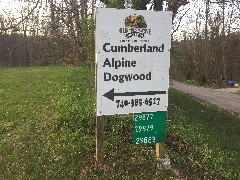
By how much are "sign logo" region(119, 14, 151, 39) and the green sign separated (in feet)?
3.84

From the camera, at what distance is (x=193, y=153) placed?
5926 millimetres

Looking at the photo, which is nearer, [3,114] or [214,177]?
[214,177]

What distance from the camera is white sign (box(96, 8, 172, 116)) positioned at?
477cm

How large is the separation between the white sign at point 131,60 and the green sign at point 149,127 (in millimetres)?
Result: 97

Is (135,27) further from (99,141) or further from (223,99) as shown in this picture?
(223,99)

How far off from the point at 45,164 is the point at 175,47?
7.54 m

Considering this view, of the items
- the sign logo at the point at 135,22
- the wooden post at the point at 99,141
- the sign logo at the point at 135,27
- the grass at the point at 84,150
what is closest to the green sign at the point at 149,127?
the grass at the point at 84,150

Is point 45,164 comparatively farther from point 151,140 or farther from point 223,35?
point 223,35

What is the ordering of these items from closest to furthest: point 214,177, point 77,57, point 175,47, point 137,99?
point 137,99, point 214,177, point 77,57, point 175,47

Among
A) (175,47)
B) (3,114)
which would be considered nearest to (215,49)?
(175,47)

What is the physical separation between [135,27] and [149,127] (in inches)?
59.1

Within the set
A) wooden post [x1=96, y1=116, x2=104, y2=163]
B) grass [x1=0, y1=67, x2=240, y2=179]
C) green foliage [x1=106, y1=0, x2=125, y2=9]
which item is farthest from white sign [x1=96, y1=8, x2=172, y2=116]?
green foliage [x1=106, y1=0, x2=125, y2=9]

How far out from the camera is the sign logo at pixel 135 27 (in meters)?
4.84

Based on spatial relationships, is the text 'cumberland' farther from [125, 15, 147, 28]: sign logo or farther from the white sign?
[125, 15, 147, 28]: sign logo
